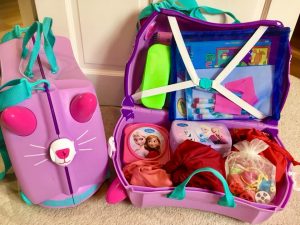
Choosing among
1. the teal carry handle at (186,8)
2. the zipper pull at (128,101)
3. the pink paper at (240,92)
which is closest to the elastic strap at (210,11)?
the teal carry handle at (186,8)

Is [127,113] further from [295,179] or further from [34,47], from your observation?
[295,179]

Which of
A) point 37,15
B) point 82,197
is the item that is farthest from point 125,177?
point 37,15

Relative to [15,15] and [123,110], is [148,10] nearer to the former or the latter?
[123,110]

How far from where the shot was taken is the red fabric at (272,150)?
2.30 ft

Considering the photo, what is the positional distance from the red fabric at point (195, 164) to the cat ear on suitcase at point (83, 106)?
24 cm

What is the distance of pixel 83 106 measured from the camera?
0.59m

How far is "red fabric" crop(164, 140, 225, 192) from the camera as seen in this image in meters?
0.65

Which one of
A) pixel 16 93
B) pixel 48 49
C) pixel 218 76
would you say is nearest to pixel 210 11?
pixel 218 76

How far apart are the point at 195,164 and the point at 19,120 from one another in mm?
387

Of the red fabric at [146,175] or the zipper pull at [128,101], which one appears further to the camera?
the zipper pull at [128,101]

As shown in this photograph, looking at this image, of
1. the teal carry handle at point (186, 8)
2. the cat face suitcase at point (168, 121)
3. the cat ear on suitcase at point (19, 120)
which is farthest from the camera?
the teal carry handle at point (186, 8)

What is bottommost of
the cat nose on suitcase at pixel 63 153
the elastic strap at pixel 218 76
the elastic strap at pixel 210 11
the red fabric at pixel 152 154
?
the red fabric at pixel 152 154

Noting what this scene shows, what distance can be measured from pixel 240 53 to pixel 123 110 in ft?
1.17

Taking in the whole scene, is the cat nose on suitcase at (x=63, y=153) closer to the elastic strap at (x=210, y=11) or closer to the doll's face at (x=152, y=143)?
the doll's face at (x=152, y=143)
